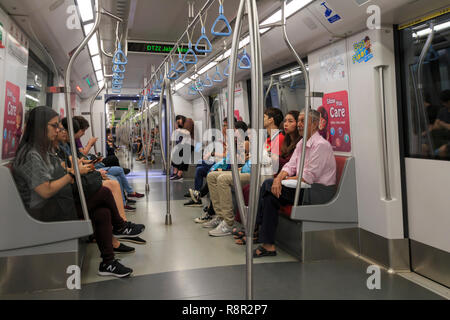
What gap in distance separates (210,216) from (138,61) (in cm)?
633

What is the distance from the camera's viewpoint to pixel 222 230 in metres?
3.85

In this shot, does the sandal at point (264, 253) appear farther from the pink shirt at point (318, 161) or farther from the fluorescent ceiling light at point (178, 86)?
the fluorescent ceiling light at point (178, 86)

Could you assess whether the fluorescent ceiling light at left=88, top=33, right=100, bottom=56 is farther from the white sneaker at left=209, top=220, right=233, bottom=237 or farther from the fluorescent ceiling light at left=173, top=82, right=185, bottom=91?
the white sneaker at left=209, top=220, right=233, bottom=237

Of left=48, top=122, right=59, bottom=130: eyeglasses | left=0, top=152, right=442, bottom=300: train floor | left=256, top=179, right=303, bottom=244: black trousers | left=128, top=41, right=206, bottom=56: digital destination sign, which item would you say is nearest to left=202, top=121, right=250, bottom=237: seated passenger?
left=0, top=152, right=442, bottom=300: train floor

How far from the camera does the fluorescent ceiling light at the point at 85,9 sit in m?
4.06

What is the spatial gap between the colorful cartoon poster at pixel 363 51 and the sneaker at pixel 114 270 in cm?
272

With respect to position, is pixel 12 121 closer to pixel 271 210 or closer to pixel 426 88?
pixel 271 210

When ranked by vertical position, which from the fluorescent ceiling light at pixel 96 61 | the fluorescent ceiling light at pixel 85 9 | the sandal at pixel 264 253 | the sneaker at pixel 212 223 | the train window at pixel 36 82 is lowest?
the sandal at pixel 264 253

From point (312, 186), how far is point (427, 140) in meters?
1.00

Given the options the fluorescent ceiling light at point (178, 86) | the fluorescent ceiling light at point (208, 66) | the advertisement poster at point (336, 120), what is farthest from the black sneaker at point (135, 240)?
the fluorescent ceiling light at point (178, 86)

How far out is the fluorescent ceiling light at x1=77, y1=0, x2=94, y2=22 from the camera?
13.3ft

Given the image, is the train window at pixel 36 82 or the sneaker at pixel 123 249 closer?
the train window at pixel 36 82

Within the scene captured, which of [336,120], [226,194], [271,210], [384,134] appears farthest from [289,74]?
[271,210]

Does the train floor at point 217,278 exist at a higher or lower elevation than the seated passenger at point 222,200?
lower
